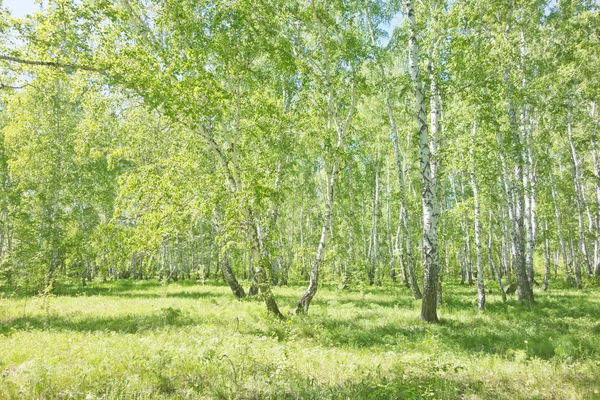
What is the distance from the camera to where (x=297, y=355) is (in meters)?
6.64

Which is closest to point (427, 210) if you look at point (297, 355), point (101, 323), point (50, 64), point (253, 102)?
point (297, 355)

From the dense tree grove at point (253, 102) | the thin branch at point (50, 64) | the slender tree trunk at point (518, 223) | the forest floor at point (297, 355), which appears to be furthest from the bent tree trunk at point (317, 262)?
the slender tree trunk at point (518, 223)

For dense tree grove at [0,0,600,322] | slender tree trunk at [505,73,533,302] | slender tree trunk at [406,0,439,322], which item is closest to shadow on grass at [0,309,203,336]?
dense tree grove at [0,0,600,322]

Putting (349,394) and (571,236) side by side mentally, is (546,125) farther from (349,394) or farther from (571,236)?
(349,394)

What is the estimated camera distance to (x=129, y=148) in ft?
36.2

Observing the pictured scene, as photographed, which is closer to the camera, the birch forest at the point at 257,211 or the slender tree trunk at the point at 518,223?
the birch forest at the point at 257,211

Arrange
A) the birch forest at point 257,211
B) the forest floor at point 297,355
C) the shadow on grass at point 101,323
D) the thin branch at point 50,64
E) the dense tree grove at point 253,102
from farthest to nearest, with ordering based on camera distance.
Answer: the shadow on grass at point 101,323, the dense tree grove at point 253,102, the thin branch at point 50,64, the birch forest at point 257,211, the forest floor at point 297,355

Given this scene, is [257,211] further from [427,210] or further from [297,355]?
[297,355]

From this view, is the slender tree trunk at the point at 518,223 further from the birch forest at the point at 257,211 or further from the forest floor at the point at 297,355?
the forest floor at the point at 297,355

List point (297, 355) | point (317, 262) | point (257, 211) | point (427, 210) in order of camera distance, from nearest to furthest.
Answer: point (297, 355), point (427, 210), point (317, 262), point (257, 211)

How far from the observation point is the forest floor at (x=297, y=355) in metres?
4.76

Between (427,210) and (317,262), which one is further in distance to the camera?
(317,262)

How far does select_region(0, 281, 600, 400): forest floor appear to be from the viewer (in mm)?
4758

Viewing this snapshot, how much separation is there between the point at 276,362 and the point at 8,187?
2600 cm
